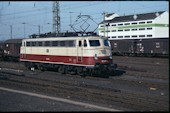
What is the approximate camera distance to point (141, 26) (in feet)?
245

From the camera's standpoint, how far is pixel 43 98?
12.5 m

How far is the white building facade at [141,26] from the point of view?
73162mm

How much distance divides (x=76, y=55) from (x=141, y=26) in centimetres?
5499

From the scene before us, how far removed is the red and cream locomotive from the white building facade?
154 feet

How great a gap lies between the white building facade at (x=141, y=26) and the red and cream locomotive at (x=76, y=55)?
46.8 meters

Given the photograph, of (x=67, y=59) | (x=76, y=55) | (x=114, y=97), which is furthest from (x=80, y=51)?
(x=114, y=97)

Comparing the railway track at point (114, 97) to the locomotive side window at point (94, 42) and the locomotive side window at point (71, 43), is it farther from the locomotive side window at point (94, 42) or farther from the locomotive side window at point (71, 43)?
the locomotive side window at point (71, 43)

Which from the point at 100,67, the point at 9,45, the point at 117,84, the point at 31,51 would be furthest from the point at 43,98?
the point at 9,45

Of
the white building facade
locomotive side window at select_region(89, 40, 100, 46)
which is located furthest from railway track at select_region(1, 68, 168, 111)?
the white building facade

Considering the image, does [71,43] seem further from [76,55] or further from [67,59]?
[67,59]

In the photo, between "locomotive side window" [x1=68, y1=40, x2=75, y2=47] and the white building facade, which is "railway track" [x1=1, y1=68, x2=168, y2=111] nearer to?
"locomotive side window" [x1=68, y1=40, x2=75, y2=47]

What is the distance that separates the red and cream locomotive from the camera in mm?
20984

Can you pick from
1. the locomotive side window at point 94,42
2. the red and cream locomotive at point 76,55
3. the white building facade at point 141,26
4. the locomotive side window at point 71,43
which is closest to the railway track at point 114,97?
the red and cream locomotive at point 76,55

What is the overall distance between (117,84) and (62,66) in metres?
7.00
